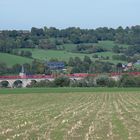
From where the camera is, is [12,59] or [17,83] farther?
[12,59]

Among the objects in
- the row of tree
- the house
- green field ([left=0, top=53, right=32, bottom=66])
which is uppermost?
green field ([left=0, top=53, right=32, bottom=66])

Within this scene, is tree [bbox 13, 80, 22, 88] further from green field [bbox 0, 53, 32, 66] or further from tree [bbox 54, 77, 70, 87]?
tree [bbox 54, 77, 70, 87]

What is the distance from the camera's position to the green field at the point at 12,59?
542ft

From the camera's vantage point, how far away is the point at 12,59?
16950cm

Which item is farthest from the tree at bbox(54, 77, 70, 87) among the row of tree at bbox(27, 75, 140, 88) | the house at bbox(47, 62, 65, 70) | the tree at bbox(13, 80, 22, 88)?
the house at bbox(47, 62, 65, 70)

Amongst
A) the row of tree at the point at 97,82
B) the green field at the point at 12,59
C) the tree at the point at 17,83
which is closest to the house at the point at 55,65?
the green field at the point at 12,59

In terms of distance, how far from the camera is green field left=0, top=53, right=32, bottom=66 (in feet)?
A: 542

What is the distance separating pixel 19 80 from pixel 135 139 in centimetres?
13729

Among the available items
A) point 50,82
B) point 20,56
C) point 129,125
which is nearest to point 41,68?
point 20,56

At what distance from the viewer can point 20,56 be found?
178 metres

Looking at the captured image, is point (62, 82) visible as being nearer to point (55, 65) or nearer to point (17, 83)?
point (17, 83)

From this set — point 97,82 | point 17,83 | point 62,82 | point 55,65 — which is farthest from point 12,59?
point 97,82

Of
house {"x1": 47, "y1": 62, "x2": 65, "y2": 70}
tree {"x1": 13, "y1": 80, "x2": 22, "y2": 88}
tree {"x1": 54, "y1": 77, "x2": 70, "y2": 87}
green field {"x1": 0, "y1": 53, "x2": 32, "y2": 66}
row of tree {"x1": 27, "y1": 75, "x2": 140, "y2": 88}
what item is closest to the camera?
row of tree {"x1": 27, "y1": 75, "x2": 140, "y2": 88}

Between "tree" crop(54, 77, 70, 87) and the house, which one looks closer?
"tree" crop(54, 77, 70, 87)
